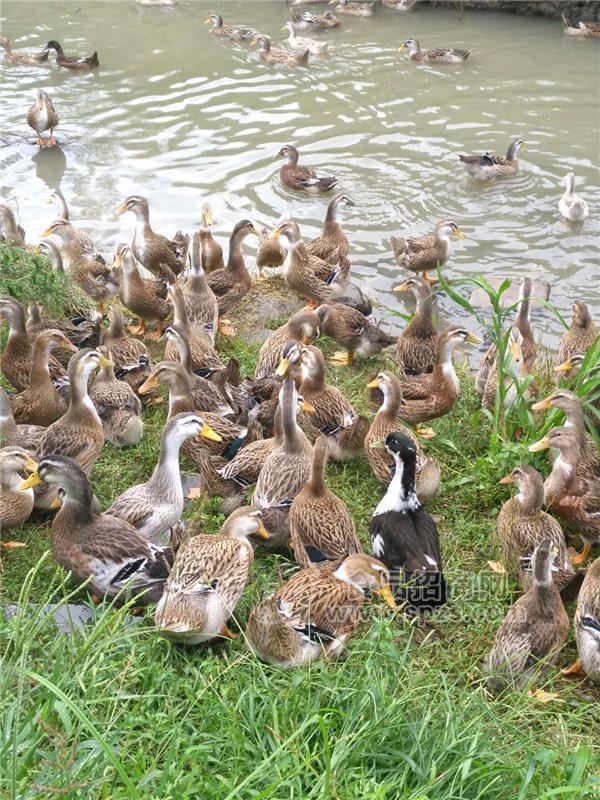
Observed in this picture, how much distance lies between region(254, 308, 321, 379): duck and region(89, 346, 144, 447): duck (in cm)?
110

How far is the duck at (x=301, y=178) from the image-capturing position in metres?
10.9

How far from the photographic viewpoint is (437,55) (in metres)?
15.1

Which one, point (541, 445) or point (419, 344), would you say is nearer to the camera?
point (541, 445)

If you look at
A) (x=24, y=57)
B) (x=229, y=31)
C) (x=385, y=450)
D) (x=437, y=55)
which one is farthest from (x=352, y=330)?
(x=229, y=31)

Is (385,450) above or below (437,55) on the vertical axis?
below

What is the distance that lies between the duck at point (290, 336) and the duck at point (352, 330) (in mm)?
218

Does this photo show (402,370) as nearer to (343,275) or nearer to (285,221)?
(343,275)

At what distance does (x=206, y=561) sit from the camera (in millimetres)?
4594

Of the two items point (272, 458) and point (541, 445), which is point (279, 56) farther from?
point (541, 445)

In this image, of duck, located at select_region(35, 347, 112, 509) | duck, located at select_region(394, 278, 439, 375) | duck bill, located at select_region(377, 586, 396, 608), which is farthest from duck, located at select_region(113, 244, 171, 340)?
duck bill, located at select_region(377, 586, 396, 608)

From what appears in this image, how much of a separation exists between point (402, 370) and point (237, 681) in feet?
12.5

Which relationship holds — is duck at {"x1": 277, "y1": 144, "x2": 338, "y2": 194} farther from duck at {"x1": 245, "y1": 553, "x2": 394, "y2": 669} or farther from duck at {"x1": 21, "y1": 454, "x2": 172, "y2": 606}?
duck at {"x1": 245, "y1": 553, "x2": 394, "y2": 669}

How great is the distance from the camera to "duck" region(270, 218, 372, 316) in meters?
8.32

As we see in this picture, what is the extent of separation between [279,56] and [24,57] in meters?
4.44
